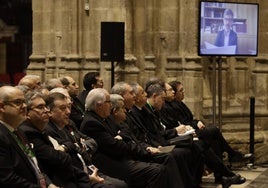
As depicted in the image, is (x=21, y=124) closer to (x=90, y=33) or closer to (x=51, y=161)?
(x=51, y=161)

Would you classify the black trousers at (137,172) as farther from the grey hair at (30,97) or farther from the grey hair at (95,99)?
the grey hair at (30,97)

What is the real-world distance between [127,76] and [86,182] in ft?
14.1

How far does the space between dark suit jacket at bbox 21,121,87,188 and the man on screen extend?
400cm

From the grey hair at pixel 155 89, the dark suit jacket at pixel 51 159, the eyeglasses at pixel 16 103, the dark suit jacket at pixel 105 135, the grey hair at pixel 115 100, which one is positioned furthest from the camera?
the grey hair at pixel 155 89

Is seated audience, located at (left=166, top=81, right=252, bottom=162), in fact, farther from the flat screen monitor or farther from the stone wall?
the stone wall

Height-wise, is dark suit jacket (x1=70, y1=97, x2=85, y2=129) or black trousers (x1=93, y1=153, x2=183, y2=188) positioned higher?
dark suit jacket (x1=70, y1=97, x2=85, y2=129)

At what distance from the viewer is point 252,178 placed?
9312mm

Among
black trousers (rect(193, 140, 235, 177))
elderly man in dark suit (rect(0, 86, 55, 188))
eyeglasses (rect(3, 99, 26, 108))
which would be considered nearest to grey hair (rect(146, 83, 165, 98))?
black trousers (rect(193, 140, 235, 177))

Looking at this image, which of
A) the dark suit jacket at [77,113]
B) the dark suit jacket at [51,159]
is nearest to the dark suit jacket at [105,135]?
the dark suit jacket at [77,113]

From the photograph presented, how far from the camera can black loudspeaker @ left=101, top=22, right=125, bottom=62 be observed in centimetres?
934

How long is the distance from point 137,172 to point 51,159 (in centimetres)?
155

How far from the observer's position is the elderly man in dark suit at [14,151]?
482cm

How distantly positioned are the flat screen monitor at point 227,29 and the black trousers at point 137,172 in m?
2.41

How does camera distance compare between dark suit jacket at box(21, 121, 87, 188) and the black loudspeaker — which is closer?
dark suit jacket at box(21, 121, 87, 188)
